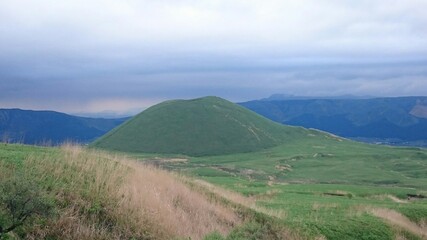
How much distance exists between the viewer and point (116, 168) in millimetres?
20172

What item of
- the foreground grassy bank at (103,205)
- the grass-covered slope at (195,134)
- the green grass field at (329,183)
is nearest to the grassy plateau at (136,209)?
the foreground grassy bank at (103,205)

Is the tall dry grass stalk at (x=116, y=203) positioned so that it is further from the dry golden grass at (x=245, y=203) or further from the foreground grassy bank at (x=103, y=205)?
the dry golden grass at (x=245, y=203)

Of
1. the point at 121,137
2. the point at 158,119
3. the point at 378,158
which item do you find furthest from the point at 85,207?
the point at 158,119

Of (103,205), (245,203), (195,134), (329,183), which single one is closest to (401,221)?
(245,203)

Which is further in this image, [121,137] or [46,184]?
[121,137]

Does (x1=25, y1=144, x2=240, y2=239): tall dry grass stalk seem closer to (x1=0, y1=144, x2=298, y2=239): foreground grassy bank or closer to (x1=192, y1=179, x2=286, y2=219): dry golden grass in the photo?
(x1=0, y1=144, x2=298, y2=239): foreground grassy bank

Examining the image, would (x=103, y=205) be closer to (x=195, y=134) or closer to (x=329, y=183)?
(x=329, y=183)

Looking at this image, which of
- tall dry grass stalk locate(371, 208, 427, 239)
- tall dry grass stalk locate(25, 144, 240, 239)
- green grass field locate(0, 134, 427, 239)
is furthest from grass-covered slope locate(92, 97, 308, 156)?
tall dry grass stalk locate(25, 144, 240, 239)

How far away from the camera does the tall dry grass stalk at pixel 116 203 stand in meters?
15.0

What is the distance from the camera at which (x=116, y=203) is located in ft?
53.0

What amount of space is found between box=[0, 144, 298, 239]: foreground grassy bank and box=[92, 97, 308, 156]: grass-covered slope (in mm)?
140388

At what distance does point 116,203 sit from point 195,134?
164 m

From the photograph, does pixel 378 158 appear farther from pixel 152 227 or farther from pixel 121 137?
pixel 152 227

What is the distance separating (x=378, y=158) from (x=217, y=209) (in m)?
125
